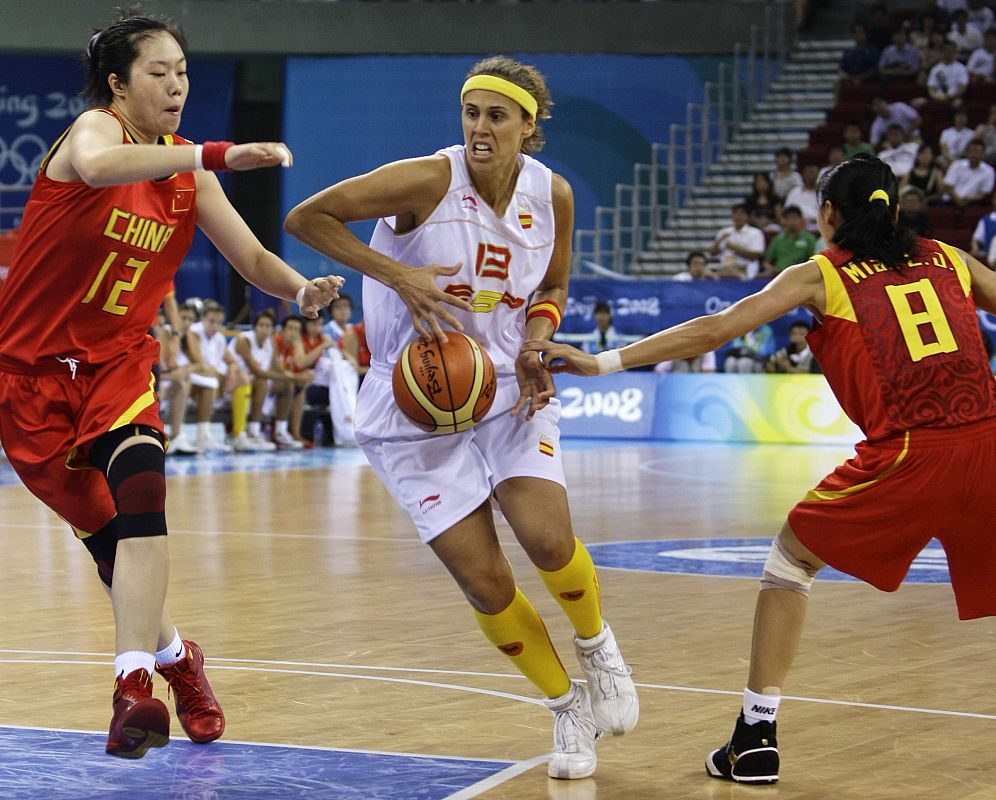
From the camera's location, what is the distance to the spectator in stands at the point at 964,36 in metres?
23.0

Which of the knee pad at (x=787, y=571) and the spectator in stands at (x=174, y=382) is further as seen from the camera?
the spectator in stands at (x=174, y=382)

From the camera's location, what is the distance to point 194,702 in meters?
4.91

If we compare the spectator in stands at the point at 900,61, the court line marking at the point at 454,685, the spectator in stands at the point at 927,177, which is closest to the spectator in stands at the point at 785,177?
the spectator in stands at the point at 927,177

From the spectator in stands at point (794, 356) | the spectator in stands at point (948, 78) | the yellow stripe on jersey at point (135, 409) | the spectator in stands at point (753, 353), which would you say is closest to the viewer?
the yellow stripe on jersey at point (135, 409)

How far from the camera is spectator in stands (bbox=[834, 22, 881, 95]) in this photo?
2348 centimetres

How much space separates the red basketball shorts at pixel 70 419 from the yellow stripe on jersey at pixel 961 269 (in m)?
2.38

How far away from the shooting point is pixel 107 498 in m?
→ 4.78

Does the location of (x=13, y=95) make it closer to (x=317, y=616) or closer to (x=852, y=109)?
(x=852, y=109)

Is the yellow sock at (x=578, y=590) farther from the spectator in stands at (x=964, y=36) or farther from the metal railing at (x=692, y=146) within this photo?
the spectator in stands at (x=964, y=36)

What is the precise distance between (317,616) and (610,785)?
3092mm

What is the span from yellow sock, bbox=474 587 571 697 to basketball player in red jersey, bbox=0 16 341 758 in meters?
0.91

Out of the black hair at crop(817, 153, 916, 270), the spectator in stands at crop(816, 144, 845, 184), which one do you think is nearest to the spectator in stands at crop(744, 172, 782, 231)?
the spectator in stands at crop(816, 144, 845, 184)

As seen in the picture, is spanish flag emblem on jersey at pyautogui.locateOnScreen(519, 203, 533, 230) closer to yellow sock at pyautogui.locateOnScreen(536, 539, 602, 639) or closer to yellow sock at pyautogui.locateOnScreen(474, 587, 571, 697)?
yellow sock at pyautogui.locateOnScreen(536, 539, 602, 639)

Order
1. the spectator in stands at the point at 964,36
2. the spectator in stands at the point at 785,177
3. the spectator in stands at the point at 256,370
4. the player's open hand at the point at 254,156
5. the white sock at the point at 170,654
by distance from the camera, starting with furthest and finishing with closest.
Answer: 1. the spectator in stands at the point at 964,36
2. the spectator in stands at the point at 785,177
3. the spectator in stands at the point at 256,370
4. the white sock at the point at 170,654
5. the player's open hand at the point at 254,156
